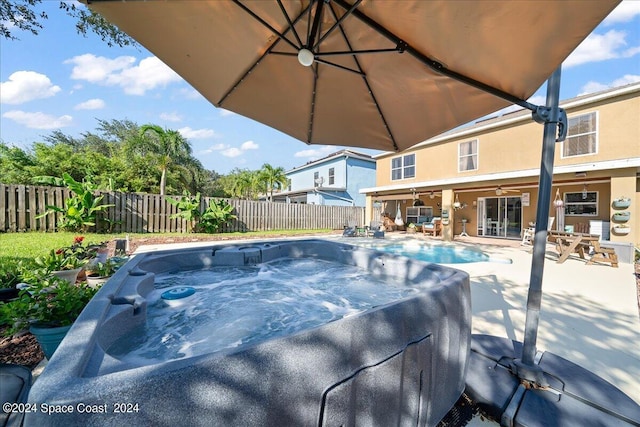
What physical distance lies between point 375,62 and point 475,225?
46.7 ft

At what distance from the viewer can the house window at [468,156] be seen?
1248cm

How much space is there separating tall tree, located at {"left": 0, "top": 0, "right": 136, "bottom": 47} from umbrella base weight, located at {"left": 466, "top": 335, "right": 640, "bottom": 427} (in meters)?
7.22

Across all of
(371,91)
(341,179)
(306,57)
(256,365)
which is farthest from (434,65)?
(341,179)

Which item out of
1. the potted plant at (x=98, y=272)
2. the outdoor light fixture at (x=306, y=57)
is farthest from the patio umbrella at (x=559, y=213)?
the potted plant at (x=98, y=272)

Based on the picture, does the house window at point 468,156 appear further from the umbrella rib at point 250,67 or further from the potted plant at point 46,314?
the potted plant at point 46,314

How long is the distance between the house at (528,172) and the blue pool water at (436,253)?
110 inches

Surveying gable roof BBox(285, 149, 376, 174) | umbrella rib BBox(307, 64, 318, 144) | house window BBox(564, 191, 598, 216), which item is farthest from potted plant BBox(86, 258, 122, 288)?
gable roof BBox(285, 149, 376, 174)

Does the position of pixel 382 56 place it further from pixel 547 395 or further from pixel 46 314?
pixel 46 314

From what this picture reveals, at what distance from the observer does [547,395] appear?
1993 millimetres

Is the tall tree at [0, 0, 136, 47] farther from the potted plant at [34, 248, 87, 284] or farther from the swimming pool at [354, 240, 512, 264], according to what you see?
the swimming pool at [354, 240, 512, 264]

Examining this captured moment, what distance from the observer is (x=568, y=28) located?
60.1 inches

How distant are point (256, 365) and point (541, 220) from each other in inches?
102

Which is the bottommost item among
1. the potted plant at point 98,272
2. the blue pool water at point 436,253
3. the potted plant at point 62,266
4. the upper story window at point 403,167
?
the blue pool water at point 436,253

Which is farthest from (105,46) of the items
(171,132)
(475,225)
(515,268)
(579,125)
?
(475,225)
